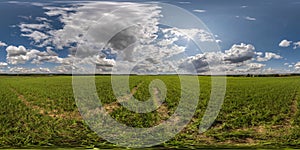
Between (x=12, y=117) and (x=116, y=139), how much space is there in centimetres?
623

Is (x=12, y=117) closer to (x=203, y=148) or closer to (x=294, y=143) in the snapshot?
(x=203, y=148)

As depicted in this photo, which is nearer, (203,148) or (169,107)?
(203,148)

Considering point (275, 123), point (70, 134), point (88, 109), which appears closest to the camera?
point (70, 134)

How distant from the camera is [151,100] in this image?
21203mm

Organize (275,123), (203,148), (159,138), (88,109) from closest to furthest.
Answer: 1. (203,148)
2. (159,138)
3. (275,123)
4. (88,109)

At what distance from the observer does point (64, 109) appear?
18.8 meters

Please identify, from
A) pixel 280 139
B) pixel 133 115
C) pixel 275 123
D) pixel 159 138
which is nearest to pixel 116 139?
pixel 159 138

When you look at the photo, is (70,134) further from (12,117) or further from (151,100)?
(151,100)

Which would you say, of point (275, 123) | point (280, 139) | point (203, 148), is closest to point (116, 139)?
point (203, 148)

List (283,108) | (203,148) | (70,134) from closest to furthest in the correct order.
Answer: (203,148) → (70,134) → (283,108)

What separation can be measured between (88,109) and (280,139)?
8.45m

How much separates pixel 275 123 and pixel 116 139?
Result: 680cm

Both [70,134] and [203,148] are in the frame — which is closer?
[203,148]

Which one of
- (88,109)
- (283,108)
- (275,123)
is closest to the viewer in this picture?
(275,123)
